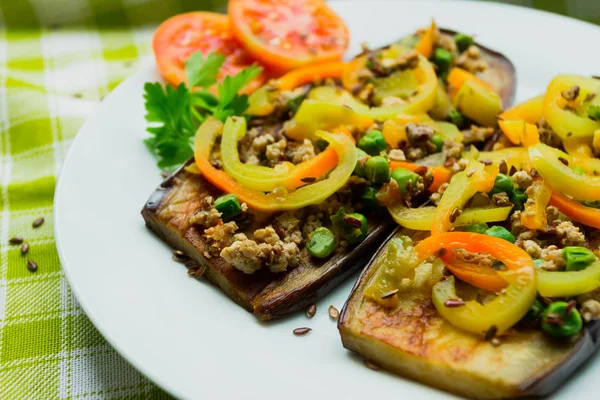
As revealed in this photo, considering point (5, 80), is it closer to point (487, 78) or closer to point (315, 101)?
point (315, 101)

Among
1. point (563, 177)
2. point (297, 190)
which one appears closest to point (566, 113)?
point (563, 177)

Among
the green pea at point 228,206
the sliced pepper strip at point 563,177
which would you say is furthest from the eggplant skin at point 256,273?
the sliced pepper strip at point 563,177

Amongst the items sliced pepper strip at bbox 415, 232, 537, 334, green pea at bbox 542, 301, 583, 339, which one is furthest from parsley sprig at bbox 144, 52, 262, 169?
green pea at bbox 542, 301, 583, 339

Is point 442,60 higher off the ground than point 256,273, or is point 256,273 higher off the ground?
point 442,60

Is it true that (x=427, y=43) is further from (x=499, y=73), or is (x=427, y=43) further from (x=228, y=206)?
(x=228, y=206)

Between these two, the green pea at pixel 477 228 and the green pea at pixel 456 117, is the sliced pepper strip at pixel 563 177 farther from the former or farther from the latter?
the green pea at pixel 456 117

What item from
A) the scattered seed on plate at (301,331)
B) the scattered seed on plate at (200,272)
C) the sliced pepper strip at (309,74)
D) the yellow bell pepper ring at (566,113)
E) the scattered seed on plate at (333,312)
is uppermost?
the yellow bell pepper ring at (566,113)
